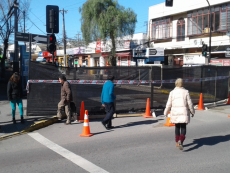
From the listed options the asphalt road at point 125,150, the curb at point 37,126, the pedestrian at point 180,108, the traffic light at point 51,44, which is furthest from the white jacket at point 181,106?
the traffic light at point 51,44

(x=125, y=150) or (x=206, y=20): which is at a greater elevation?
(x=206, y=20)

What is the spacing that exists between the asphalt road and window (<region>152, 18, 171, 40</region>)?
23152 mm

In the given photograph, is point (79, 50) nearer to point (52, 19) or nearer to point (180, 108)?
point (52, 19)

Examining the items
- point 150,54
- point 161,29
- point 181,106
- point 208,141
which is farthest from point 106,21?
point 181,106

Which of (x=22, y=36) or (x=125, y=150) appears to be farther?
(x=22, y=36)

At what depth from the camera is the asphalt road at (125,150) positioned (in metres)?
5.29

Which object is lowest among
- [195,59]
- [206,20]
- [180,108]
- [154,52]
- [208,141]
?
[208,141]

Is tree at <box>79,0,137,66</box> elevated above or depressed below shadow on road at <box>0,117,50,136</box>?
above

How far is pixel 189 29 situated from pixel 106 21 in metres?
9.10

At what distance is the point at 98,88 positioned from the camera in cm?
1087

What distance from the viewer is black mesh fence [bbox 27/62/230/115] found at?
33.6 feet

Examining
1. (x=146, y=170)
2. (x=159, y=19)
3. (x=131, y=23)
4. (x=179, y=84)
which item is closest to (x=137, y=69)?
(x=179, y=84)

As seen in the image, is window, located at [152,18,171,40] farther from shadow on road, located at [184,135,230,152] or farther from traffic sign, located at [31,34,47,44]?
shadow on road, located at [184,135,230,152]

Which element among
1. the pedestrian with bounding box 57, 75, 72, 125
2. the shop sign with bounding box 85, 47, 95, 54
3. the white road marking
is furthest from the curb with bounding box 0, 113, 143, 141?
the shop sign with bounding box 85, 47, 95, 54
